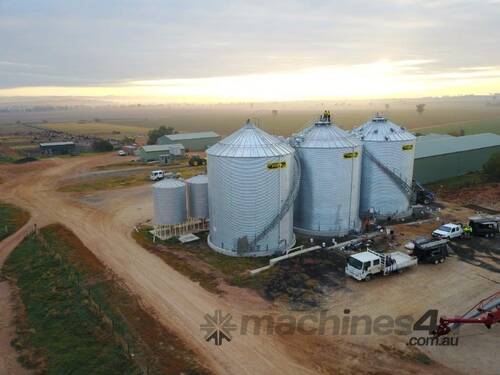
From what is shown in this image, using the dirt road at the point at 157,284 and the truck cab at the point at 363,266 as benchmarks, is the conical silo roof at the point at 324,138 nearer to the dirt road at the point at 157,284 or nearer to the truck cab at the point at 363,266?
the truck cab at the point at 363,266

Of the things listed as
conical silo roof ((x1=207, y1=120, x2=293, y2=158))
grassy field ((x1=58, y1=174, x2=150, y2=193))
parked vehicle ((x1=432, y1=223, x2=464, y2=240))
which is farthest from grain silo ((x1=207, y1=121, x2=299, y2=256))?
grassy field ((x1=58, y1=174, x2=150, y2=193))

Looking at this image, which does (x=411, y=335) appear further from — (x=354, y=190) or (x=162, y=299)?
(x=354, y=190)

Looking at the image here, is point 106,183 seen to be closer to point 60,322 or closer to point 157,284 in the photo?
point 157,284

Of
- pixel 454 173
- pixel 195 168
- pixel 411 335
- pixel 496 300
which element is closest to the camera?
pixel 411 335

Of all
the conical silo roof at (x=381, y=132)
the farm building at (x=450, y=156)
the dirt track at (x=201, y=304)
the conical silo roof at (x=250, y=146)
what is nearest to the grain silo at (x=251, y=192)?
the conical silo roof at (x=250, y=146)

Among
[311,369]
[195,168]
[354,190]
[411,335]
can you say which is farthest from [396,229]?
[195,168]

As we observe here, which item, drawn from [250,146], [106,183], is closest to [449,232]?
[250,146]
